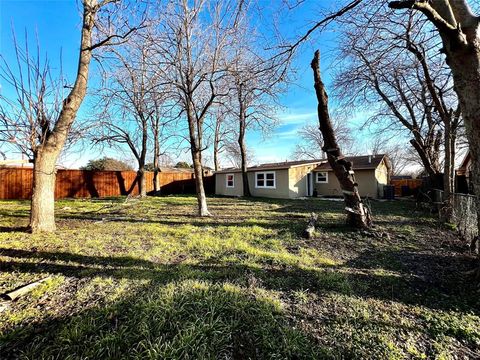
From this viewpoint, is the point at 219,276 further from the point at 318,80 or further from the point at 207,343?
the point at 318,80

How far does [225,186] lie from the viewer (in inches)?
690

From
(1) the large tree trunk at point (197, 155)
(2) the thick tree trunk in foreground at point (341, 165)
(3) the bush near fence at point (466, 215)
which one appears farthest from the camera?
(1) the large tree trunk at point (197, 155)

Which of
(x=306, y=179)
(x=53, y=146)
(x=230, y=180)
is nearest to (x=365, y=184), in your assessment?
(x=306, y=179)

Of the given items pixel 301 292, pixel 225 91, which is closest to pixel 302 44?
pixel 225 91

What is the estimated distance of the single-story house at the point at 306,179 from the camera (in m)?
13.7

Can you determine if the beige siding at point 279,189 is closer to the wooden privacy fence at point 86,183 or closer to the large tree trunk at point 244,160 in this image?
the large tree trunk at point 244,160

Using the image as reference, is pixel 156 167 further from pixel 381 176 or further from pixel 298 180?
pixel 381 176

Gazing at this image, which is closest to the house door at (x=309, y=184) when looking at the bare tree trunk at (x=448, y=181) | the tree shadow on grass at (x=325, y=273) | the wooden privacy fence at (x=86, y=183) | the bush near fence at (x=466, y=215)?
the bare tree trunk at (x=448, y=181)

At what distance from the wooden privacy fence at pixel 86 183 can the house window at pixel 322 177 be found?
11009 mm

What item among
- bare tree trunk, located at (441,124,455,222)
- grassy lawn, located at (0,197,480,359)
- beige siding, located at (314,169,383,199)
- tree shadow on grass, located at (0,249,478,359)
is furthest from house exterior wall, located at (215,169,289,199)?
tree shadow on grass, located at (0,249,478,359)

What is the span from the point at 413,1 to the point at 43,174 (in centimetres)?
703

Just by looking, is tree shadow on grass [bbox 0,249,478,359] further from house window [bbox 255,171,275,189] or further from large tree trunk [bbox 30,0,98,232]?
house window [bbox 255,171,275,189]

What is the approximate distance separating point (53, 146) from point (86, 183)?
35.3 feet

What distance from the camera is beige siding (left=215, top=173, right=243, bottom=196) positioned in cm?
1641
